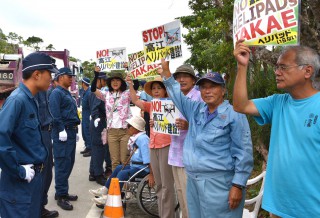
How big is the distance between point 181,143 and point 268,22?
5.89 ft

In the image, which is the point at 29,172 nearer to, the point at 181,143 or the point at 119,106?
the point at 181,143

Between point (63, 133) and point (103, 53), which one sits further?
point (103, 53)

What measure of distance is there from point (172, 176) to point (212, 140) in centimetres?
141

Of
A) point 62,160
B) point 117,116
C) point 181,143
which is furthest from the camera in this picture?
point 117,116

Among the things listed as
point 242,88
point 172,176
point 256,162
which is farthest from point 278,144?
point 256,162

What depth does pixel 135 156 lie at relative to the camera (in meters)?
4.96

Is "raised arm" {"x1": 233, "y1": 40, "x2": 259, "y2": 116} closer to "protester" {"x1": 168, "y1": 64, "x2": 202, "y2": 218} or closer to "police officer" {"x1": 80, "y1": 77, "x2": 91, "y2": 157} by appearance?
"protester" {"x1": 168, "y1": 64, "x2": 202, "y2": 218}

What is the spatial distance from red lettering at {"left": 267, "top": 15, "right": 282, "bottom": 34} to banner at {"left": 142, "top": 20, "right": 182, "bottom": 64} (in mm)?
1699

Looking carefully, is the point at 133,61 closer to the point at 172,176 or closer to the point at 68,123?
the point at 68,123

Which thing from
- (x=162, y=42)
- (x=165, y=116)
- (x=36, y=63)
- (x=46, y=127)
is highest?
(x=162, y=42)

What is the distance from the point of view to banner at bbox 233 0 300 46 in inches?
85.0

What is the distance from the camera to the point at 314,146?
2.04 metres

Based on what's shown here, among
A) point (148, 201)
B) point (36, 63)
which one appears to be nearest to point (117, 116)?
point (148, 201)

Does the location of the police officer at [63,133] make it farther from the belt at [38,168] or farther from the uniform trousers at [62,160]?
the belt at [38,168]
